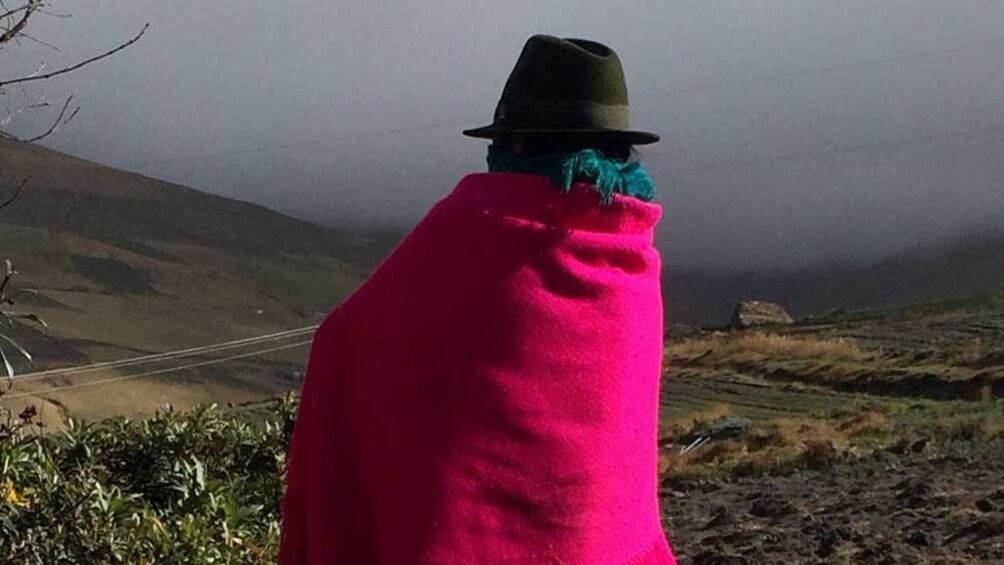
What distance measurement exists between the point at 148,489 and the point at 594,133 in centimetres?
286

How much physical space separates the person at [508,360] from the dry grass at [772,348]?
23.1 m

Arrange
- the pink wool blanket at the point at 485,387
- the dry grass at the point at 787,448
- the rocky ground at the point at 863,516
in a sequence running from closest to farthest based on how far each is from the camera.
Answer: the pink wool blanket at the point at 485,387 → the rocky ground at the point at 863,516 → the dry grass at the point at 787,448

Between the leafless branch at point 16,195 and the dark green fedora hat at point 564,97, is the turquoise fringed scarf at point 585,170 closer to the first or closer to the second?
the dark green fedora hat at point 564,97

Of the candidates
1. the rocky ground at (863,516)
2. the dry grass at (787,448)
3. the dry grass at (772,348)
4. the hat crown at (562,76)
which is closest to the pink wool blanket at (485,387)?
the hat crown at (562,76)

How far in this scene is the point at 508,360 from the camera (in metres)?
1.93

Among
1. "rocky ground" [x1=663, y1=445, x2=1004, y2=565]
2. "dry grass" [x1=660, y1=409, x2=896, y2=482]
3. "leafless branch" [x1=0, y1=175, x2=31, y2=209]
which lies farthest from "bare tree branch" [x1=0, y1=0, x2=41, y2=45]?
"dry grass" [x1=660, y1=409, x2=896, y2=482]

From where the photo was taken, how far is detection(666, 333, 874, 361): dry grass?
25.5 meters

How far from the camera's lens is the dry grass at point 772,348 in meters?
25.5

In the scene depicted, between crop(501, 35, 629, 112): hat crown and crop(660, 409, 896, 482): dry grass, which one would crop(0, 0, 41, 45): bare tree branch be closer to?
crop(501, 35, 629, 112): hat crown

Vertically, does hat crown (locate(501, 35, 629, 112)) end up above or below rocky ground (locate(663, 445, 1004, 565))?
above

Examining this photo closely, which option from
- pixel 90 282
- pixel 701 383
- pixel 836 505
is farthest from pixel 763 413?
pixel 90 282

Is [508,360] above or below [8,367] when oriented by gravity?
above

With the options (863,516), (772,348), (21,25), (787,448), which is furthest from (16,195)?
(772,348)

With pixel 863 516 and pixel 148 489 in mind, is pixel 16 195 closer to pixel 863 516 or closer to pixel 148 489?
pixel 148 489
